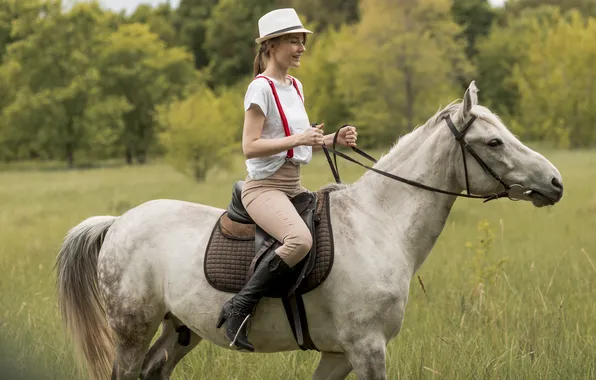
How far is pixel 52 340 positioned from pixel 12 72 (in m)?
47.2

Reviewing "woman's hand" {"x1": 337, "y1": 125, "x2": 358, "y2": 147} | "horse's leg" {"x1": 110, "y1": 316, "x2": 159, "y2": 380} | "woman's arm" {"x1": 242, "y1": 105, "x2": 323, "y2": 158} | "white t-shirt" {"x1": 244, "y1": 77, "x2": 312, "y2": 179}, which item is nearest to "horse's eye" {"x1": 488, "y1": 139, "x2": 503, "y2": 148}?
"woman's hand" {"x1": 337, "y1": 125, "x2": 358, "y2": 147}

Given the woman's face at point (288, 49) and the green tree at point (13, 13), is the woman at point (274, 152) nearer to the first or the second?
the woman's face at point (288, 49)

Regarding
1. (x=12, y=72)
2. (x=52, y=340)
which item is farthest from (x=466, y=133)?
(x=12, y=72)

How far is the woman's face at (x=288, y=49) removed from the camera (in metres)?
3.97

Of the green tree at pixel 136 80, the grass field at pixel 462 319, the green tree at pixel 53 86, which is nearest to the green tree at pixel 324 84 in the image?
the green tree at pixel 136 80

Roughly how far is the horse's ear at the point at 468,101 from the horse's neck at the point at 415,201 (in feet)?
0.52

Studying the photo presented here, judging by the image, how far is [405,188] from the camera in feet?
13.4

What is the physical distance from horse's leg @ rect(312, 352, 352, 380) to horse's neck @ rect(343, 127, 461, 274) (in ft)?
2.47

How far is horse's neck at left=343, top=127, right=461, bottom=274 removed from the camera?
400 cm

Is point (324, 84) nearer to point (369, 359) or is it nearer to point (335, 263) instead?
point (335, 263)

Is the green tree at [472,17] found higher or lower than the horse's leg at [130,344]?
higher

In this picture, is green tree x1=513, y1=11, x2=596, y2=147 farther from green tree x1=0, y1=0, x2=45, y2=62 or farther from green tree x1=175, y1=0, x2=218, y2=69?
green tree x1=175, y1=0, x2=218, y2=69

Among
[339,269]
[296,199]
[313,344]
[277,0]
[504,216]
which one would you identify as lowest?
[504,216]

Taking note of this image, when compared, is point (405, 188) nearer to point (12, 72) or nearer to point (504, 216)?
point (504, 216)
